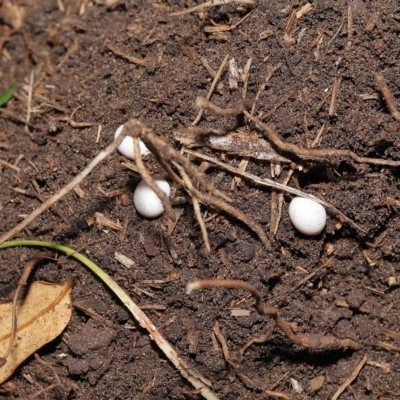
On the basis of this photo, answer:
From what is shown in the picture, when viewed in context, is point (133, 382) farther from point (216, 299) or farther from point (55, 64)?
point (55, 64)

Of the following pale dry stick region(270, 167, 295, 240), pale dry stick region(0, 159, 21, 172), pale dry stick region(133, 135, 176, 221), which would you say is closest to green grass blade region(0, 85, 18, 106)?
pale dry stick region(0, 159, 21, 172)

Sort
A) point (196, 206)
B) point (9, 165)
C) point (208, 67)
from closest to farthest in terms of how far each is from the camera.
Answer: point (196, 206)
point (208, 67)
point (9, 165)

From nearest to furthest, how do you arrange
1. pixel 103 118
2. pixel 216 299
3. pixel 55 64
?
pixel 216 299
pixel 103 118
pixel 55 64

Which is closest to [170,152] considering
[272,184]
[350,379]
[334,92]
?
[272,184]

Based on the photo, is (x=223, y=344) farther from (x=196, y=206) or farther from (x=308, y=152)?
(x=308, y=152)

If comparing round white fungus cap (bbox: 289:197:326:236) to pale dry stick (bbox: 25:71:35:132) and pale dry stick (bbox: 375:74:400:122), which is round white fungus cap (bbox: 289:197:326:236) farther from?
pale dry stick (bbox: 25:71:35:132)

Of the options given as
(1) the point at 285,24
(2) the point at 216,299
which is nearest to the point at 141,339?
(2) the point at 216,299

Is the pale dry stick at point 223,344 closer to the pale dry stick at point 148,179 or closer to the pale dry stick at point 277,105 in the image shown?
the pale dry stick at point 148,179
